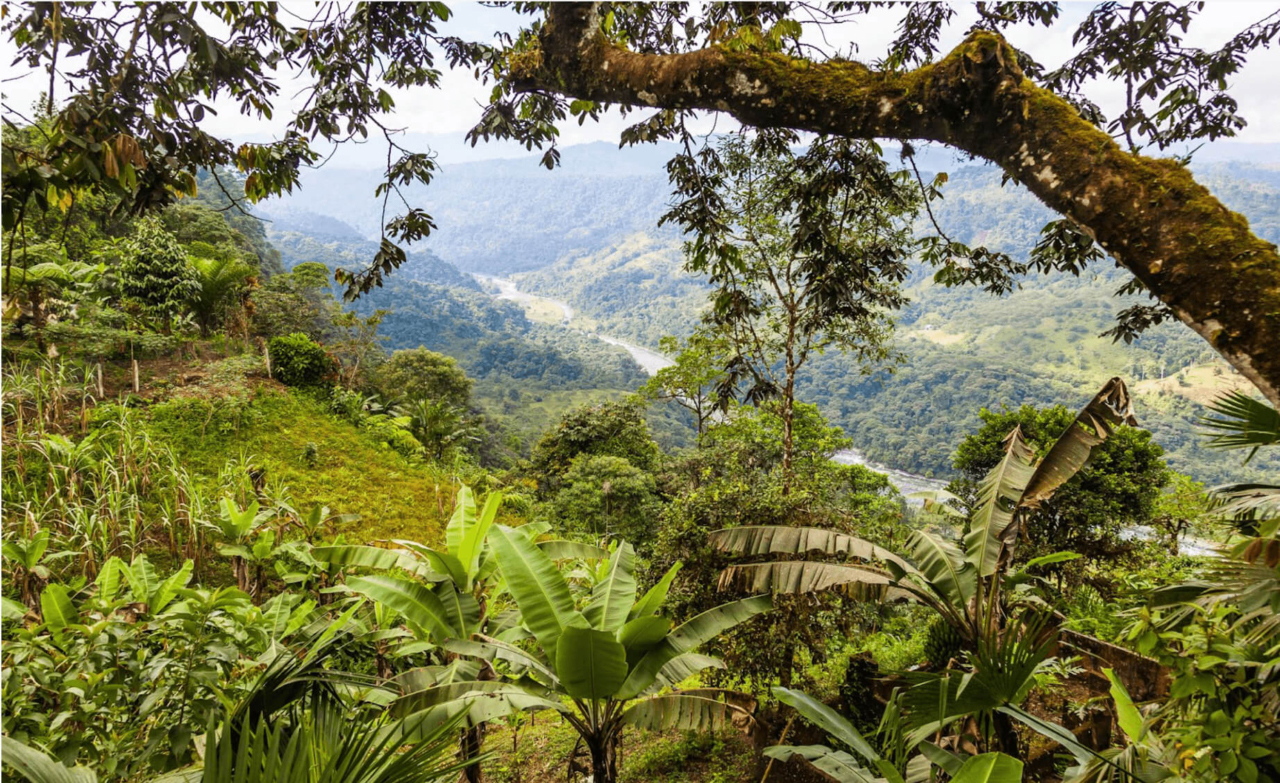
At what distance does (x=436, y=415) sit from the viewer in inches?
514

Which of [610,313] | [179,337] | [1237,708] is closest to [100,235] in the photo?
[179,337]

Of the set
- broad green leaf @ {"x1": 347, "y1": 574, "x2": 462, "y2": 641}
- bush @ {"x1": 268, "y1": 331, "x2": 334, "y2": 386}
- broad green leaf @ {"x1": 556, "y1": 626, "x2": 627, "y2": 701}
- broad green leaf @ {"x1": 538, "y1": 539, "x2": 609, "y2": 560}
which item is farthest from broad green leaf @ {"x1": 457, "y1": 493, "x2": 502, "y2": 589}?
bush @ {"x1": 268, "y1": 331, "x2": 334, "y2": 386}

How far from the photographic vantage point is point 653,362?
8125 cm

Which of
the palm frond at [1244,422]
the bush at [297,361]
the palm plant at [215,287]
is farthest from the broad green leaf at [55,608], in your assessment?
the palm plant at [215,287]

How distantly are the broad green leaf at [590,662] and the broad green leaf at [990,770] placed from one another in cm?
114

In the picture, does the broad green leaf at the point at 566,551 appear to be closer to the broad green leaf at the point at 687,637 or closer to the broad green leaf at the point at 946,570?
the broad green leaf at the point at 687,637

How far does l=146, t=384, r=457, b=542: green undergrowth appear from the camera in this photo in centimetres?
693

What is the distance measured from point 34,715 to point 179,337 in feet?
32.2

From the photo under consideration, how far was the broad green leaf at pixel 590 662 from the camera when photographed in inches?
80.0

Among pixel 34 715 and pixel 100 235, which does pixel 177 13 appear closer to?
pixel 34 715

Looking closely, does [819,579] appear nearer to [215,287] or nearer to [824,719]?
[824,719]

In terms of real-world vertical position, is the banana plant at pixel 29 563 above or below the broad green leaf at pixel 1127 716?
below

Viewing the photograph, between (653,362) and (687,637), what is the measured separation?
259ft

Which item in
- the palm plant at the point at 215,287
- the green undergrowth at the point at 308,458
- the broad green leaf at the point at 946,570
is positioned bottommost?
the green undergrowth at the point at 308,458
